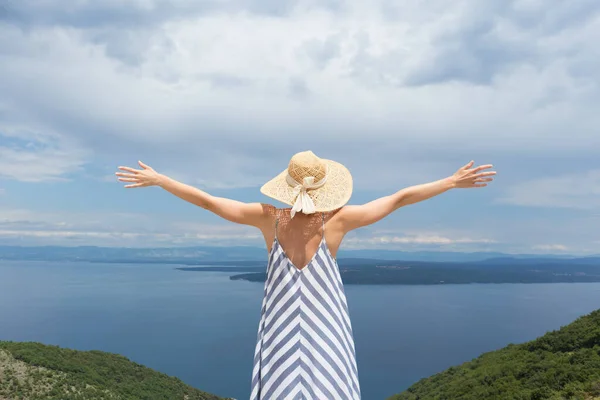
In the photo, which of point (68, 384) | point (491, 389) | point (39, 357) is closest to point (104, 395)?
point (68, 384)

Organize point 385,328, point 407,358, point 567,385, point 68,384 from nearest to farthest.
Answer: point 567,385 < point 68,384 < point 407,358 < point 385,328

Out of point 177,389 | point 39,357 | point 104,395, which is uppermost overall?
point 39,357

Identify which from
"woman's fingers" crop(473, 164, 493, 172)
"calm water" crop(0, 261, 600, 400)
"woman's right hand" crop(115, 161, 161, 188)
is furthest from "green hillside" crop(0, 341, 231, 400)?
"calm water" crop(0, 261, 600, 400)

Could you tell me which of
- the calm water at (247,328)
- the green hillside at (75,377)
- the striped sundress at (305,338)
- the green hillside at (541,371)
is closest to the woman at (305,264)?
the striped sundress at (305,338)

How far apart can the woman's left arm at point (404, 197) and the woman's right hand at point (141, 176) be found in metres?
1.10

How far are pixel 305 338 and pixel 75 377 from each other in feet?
107

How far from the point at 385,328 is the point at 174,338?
60214 mm

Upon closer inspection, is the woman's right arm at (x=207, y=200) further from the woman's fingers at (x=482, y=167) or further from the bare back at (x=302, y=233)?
the woman's fingers at (x=482, y=167)

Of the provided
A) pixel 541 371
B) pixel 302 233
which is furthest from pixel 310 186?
pixel 541 371

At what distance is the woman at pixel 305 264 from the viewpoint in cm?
267

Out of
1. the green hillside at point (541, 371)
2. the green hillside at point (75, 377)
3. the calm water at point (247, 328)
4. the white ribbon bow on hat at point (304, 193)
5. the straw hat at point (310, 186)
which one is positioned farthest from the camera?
the calm water at point (247, 328)

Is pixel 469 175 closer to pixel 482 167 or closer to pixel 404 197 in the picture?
pixel 482 167

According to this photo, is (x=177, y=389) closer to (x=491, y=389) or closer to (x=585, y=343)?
(x=491, y=389)

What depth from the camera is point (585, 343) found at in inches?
905
